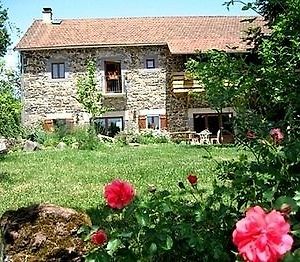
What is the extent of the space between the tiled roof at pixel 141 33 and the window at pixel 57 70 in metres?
1.23

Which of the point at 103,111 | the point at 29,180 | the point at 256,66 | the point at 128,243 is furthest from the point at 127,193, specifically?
the point at 103,111

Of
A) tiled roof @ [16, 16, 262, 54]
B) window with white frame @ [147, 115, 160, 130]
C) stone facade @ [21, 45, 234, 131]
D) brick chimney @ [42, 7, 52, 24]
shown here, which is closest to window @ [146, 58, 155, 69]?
stone facade @ [21, 45, 234, 131]

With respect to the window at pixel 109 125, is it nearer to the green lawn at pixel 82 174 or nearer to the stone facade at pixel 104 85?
the stone facade at pixel 104 85

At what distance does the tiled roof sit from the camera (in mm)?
29547

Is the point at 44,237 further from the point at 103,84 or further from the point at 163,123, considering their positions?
the point at 103,84

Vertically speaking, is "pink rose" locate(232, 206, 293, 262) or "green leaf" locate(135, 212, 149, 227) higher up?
"pink rose" locate(232, 206, 293, 262)

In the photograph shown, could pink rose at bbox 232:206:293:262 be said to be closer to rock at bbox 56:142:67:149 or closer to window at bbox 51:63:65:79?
rock at bbox 56:142:67:149

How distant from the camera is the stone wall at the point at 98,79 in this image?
29969mm

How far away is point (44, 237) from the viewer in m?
4.32

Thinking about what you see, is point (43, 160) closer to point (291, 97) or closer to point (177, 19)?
point (291, 97)

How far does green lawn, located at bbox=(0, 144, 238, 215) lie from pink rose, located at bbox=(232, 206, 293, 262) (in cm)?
687

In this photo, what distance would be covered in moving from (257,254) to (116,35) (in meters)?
30.0

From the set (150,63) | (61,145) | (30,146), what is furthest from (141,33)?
(30,146)

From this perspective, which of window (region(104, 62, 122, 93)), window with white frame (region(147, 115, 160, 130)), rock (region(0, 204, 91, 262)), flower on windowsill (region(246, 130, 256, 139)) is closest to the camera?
flower on windowsill (region(246, 130, 256, 139))
